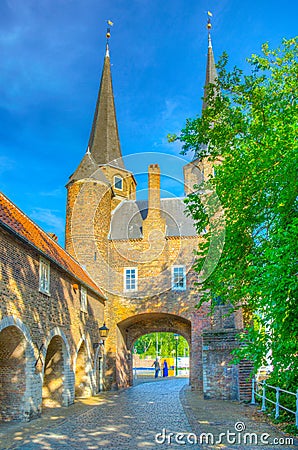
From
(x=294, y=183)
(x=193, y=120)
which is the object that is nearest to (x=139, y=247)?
(x=193, y=120)

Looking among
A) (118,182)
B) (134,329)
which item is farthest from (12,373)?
(118,182)

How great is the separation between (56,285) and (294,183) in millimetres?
9543

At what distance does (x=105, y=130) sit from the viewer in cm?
3256

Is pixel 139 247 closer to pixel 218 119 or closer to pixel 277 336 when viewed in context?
pixel 218 119

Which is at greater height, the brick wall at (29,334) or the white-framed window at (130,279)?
the white-framed window at (130,279)

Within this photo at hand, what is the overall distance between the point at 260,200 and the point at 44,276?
756cm

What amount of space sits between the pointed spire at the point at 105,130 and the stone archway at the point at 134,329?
37.5 feet

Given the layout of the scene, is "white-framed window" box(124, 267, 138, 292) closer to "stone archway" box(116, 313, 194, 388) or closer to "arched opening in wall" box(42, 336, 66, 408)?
"stone archway" box(116, 313, 194, 388)

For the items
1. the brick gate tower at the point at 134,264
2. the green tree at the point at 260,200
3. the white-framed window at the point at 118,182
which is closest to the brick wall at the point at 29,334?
the green tree at the point at 260,200

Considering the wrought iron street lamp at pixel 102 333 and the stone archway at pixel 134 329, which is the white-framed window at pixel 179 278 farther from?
the wrought iron street lamp at pixel 102 333

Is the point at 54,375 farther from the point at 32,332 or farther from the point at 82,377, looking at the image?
the point at 32,332

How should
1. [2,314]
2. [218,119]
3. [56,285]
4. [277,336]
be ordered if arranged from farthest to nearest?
[56,285] < [218,119] < [2,314] < [277,336]

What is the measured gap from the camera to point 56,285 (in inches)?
617

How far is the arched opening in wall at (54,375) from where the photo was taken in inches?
629
